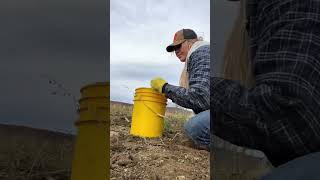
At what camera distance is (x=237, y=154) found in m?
1.00

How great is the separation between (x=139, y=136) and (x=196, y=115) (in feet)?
1.17

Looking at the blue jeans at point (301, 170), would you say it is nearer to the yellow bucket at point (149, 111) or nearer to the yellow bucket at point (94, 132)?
the yellow bucket at point (94, 132)

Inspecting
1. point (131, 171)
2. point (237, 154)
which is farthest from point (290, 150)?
point (131, 171)

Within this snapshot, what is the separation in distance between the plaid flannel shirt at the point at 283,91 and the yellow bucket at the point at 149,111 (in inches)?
46.1

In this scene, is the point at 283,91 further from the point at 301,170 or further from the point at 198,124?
the point at 198,124

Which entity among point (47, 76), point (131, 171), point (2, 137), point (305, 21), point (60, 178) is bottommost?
point (131, 171)

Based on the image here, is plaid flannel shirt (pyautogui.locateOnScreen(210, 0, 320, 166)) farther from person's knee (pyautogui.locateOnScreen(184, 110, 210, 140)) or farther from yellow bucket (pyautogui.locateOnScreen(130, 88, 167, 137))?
yellow bucket (pyautogui.locateOnScreen(130, 88, 167, 137))

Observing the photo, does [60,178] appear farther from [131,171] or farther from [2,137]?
[131,171]

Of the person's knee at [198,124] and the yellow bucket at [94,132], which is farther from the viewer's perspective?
the person's knee at [198,124]

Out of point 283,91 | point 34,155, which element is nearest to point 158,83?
point 34,155

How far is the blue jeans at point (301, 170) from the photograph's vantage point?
0.59 m

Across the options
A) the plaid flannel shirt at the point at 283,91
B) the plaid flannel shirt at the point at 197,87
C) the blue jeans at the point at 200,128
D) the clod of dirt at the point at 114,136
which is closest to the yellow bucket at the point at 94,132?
the plaid flannel shirt at the point at 283,91

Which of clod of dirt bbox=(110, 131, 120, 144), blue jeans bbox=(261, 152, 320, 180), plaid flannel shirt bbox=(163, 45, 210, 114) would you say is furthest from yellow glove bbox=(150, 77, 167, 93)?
blue jeans bbox=(261, 152, 320, 180)

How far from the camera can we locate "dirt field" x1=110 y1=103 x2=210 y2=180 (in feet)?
5.89
